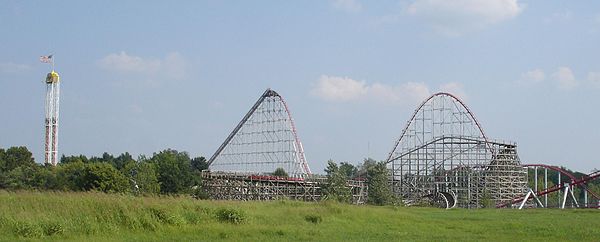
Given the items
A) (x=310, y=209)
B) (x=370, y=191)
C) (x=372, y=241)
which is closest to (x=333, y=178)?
(x=370, y=191)

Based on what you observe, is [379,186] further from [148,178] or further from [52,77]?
[52,77]

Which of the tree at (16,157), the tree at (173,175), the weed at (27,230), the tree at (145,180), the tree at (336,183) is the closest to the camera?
the weed at (27,230)

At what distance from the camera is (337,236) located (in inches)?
787

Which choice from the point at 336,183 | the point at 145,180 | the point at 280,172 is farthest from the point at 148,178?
the point at 280,172

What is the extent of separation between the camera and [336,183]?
176ft

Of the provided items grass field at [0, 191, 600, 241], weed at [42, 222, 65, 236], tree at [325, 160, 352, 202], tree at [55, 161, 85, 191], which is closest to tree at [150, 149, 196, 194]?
tree at [55, 161, 85, 191]

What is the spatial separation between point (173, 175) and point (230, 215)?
3434 cm

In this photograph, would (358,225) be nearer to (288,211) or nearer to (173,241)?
(288,211)

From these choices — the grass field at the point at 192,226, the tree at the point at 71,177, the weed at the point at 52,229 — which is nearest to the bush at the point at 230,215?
the grass field at the point at 192,226

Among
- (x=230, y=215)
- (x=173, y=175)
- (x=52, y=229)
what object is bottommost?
(x=52, y=229)

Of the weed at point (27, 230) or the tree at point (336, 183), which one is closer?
the weed at point (27, 230)

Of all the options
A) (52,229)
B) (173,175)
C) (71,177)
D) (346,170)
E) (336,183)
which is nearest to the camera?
(52,229)

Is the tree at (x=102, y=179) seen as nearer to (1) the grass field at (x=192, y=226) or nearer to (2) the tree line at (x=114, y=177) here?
(2) the tree line at (x=114, y=177)

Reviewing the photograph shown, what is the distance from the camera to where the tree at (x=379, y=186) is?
5381 centimetres
